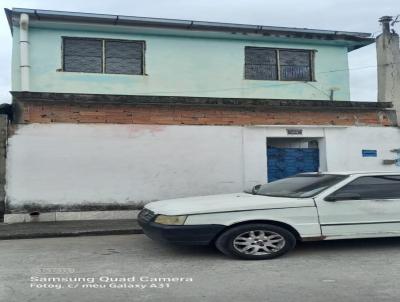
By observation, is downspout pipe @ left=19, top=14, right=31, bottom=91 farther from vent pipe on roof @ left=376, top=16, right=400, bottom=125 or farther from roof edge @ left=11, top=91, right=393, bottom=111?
vent pipe on roof @ left=376, top=16, right=400, bottom=125

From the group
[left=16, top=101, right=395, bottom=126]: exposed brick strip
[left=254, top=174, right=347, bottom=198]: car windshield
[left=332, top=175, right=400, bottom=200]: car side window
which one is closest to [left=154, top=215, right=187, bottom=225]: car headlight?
[left=254, top=174, right=347, bottom=198]: car windshield

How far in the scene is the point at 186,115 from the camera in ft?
37.5

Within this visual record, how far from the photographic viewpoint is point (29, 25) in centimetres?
1324

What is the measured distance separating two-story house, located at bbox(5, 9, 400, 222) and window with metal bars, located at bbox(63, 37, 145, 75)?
0.03m

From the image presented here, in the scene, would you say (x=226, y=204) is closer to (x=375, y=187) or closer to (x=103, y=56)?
(x=375, y=187)

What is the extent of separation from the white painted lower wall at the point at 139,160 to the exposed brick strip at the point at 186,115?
0.57 ft

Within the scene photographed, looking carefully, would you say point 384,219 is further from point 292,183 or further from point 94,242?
point 94,242

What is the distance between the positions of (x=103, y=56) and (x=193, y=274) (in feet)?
31.4

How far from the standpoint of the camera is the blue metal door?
11930mm

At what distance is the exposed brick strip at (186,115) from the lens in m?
10.7

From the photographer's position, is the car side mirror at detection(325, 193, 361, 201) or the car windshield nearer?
the car side mirror at detection(325, 193, 361, 201)

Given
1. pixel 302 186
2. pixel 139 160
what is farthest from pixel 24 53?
pixel 302 186

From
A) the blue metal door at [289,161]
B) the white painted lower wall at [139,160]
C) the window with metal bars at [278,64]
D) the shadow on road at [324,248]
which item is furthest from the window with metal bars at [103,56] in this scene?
the shadow on road at [324,248]

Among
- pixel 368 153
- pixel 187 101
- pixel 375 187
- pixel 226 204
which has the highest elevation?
pixel 187 101
